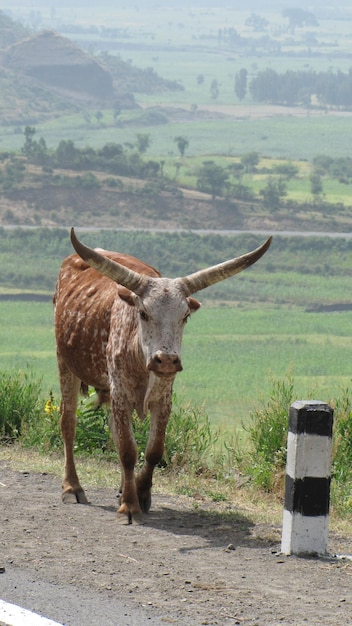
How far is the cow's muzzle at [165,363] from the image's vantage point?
24.9 ft

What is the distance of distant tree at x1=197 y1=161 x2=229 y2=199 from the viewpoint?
12231 cm

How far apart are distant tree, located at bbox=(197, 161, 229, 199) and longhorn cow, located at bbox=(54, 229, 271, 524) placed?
11283 cm

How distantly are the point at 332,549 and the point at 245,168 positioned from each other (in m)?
138

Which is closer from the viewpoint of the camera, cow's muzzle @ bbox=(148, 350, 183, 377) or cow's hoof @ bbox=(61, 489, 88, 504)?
cow's muzzle @ bbox=(148, 350, 183, 377)

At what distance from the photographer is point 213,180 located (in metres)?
124

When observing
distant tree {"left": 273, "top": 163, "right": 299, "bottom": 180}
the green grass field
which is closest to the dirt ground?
the green grass field

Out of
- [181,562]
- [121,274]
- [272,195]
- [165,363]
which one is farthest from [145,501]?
[272,195]

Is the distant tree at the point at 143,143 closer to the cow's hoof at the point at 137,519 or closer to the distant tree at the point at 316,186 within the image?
the distant tree at the point at 316,186

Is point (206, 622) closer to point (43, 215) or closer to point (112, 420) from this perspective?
point (112, 420)

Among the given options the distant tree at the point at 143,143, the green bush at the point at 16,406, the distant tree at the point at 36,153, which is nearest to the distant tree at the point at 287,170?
the distant tree at the point at 143,143

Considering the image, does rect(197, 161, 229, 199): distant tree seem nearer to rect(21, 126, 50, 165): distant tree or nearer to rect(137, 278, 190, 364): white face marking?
rect(21, 126, 50, 165): distant tree

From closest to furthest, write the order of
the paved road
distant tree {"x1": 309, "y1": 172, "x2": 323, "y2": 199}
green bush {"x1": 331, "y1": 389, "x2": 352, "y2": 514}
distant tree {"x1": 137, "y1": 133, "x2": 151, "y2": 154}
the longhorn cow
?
the paved road < the longhorn cow < green bush {"x1": 331, "y1": 389, "x2": 352, "y2": 514} < distant tree {"x1": 309, "y1": 172, "x2": 323, "y2": 199} < distant tree {"x1": 137, "y1": 133, "x2": 151, "y2": 154}

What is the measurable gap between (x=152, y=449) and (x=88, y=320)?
1.11m

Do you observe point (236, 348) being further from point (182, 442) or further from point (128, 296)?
point (128, 296)
